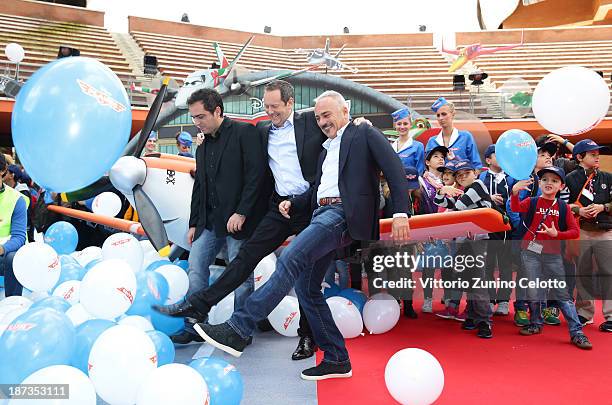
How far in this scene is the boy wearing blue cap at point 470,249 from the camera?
3.50 m

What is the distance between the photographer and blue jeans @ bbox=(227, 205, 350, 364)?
2477 mm

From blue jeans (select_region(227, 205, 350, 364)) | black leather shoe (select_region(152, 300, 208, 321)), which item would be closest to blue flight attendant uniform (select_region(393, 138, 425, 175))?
blue jeans (select_region(227, 205, 350, 364))

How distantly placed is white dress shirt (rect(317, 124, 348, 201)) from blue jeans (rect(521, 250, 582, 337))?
1.58 m

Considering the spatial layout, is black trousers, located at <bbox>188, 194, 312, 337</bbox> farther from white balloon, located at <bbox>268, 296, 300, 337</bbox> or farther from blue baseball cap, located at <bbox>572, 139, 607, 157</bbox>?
blue baseball cap, located at <bbox>572, 139, 607, 157</bbox>

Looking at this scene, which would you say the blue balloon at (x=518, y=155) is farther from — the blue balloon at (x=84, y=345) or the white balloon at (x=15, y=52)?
the white balloon at (x=15, y=52)

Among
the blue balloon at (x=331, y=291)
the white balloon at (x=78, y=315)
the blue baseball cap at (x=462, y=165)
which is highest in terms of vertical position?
the blue baseball cap at (x=462, y=165)

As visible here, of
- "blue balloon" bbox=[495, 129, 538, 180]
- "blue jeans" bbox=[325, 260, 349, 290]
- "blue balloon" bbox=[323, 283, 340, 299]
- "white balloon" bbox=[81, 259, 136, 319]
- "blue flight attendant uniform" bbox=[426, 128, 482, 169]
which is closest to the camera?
"white balloon" bbox=[81, 259, 136, 319]

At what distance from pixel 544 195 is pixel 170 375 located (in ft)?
8.67

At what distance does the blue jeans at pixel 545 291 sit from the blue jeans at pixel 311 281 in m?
1.51

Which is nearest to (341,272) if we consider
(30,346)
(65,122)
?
(65,122)

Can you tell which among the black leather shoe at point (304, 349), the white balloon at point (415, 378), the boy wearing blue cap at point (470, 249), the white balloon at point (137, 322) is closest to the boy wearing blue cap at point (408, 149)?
the boy wearing blue cap at point (470, 249)

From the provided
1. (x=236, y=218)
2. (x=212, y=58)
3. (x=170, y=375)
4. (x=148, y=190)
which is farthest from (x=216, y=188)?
(x=212, y=58)

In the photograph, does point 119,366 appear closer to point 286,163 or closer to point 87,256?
point 286,163

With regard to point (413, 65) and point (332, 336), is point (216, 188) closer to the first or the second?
point (332, 336)
